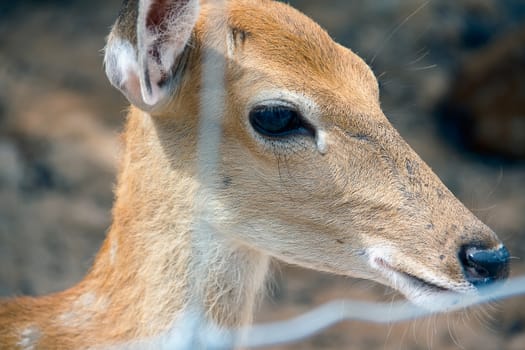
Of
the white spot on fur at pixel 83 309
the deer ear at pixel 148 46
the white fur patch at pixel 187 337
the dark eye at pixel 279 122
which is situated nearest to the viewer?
the deer ear at pixel 148 46

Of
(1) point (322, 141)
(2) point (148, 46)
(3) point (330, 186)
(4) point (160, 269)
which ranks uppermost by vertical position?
(2) point (148, 46)

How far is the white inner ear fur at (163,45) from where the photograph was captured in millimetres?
3004

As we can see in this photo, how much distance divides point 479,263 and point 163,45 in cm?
126

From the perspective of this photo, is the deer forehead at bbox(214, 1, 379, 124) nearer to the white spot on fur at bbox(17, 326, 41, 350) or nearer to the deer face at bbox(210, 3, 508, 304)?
the deer face at bbox(210, 3, 508, 304)

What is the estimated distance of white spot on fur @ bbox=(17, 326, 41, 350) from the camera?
3451 millimetres

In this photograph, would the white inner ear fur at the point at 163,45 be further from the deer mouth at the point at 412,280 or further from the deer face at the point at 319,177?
the deer mouth at the point at 412,280

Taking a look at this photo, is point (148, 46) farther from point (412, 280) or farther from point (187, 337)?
point (412, 280)

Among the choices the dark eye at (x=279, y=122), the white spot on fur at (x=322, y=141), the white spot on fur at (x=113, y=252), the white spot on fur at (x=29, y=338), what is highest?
the dark eye at (x=279, y=122)

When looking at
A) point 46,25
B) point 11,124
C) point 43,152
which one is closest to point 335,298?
point 43,152

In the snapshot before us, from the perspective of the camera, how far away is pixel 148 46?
3.02 m

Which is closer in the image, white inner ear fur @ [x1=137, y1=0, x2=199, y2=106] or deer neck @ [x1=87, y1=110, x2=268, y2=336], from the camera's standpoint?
white inner ear fur @ [x1=137, y1=0, x2=199, y2=106]

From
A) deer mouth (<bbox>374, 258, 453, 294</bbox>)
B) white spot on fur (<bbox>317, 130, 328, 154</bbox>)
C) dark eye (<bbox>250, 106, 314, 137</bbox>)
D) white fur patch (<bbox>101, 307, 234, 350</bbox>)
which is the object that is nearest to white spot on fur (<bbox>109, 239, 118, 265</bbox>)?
white fur patch (<bbox>101, 307, 234, 350</bbox>)

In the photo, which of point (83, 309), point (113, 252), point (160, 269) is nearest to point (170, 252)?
point (160, 269)

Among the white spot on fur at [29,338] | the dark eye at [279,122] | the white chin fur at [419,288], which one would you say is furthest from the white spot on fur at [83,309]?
the white chin fur at [419,288]
